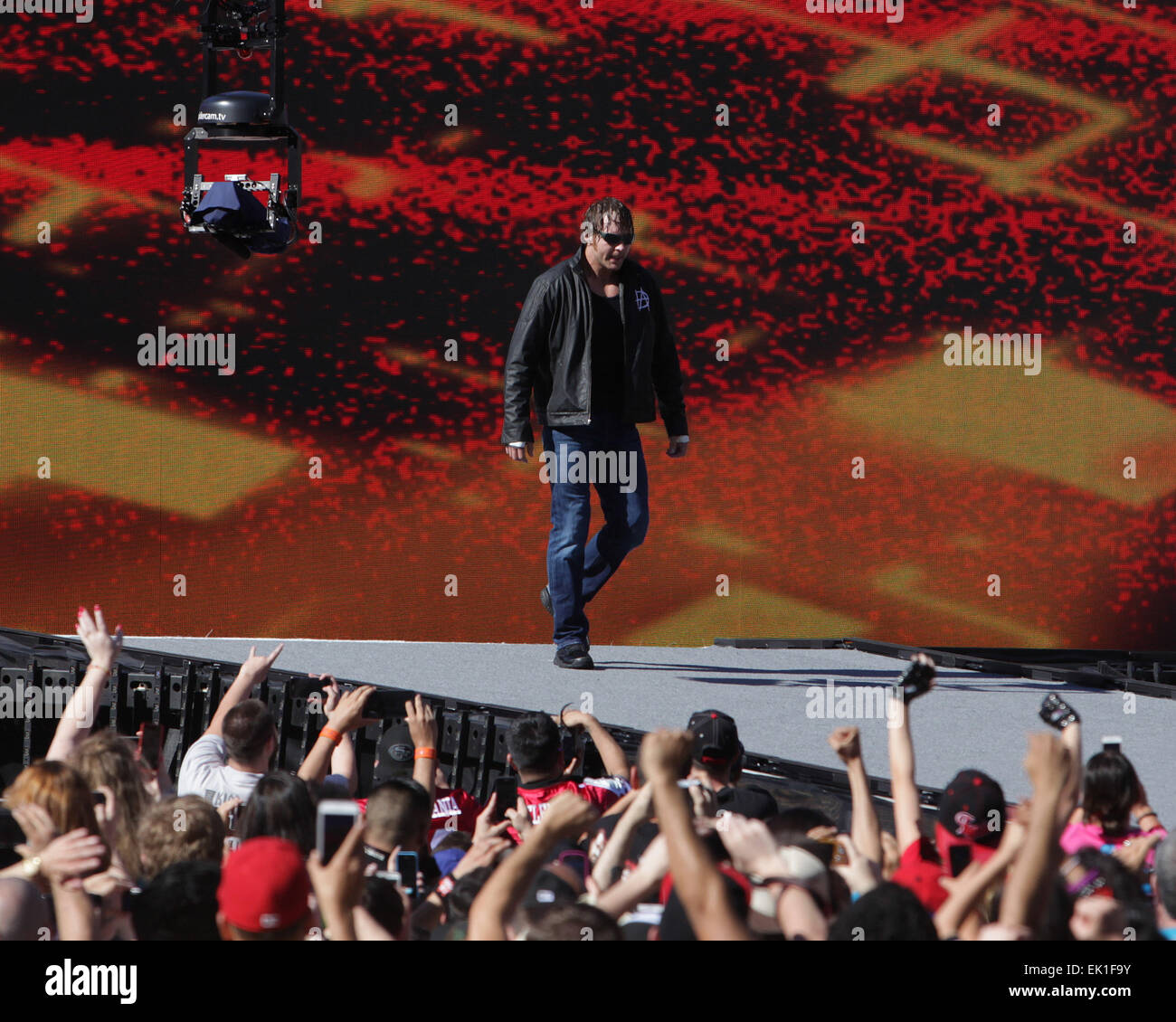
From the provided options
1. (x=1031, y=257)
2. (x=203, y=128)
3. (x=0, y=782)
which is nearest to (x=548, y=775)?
(x=0, y=782)

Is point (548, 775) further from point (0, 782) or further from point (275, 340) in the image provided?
point (275, 340)

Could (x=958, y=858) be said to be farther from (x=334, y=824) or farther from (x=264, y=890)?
(x=264, y=890)

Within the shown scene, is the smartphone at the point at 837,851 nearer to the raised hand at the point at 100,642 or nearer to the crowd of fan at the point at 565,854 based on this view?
the crowd of fan at the point at 565,854

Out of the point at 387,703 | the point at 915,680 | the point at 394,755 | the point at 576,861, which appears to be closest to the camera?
the point at 576,861

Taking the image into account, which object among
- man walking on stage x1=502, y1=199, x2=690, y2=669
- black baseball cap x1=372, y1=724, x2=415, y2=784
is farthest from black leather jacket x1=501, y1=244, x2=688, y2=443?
black baseball cap x1=372, y1=724, x2=415, y2=784

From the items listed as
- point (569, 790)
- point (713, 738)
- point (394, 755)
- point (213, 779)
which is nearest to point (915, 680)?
point (713, 738)

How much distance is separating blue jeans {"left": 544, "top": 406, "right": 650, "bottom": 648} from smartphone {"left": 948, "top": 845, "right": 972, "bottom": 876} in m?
2.61

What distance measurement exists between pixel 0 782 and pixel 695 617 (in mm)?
3081

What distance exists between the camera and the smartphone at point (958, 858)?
2893 millimetres

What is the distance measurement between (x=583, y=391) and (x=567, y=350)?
6.1 inches

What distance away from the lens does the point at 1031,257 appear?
7.49 metres

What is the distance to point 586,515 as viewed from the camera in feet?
18.1
